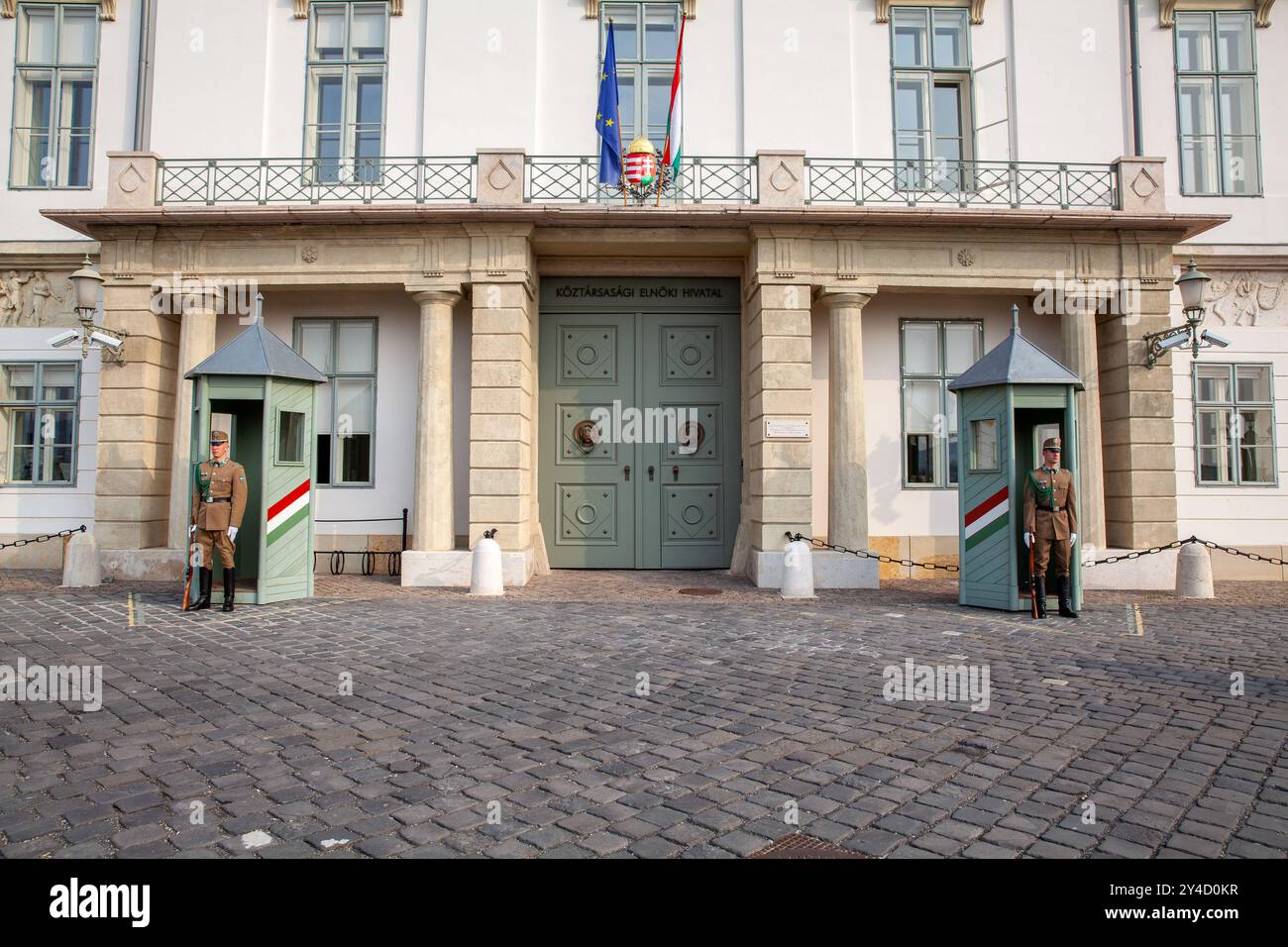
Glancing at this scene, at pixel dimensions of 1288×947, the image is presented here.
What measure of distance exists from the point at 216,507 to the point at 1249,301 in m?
17.0

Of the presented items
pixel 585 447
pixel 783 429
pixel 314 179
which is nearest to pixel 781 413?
pixel 783 429

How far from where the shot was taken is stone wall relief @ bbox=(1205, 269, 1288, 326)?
552 inches

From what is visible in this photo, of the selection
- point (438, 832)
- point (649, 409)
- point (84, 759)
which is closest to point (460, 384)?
point (649, 409)

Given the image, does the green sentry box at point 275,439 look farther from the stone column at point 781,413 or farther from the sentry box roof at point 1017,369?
the sentry box roof at point 1017,369

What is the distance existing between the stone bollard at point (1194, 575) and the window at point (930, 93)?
7.07 metres

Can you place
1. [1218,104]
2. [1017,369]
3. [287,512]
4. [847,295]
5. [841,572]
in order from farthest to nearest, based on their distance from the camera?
[1218,104]
[847,295]
[841,572]
[287,512]
[1017,369]

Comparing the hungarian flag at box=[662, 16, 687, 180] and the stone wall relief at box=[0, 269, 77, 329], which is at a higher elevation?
the hungarian flag at box=[662, 16, 687, 180]

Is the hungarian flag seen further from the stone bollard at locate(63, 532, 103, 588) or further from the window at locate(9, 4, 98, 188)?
the window at locate(9, 4, 98, 188)

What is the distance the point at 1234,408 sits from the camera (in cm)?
1395

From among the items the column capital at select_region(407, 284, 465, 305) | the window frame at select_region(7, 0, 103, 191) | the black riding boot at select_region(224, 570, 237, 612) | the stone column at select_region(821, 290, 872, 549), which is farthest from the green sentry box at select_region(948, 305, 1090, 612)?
the window frame at select_region(7, 0, 103, 191)

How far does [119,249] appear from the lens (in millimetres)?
12430

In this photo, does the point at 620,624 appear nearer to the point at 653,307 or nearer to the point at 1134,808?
the point at 1134,808

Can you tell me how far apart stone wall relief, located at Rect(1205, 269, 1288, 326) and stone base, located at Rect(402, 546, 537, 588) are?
13.2m

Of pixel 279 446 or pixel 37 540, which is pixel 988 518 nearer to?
pixel 279 446
